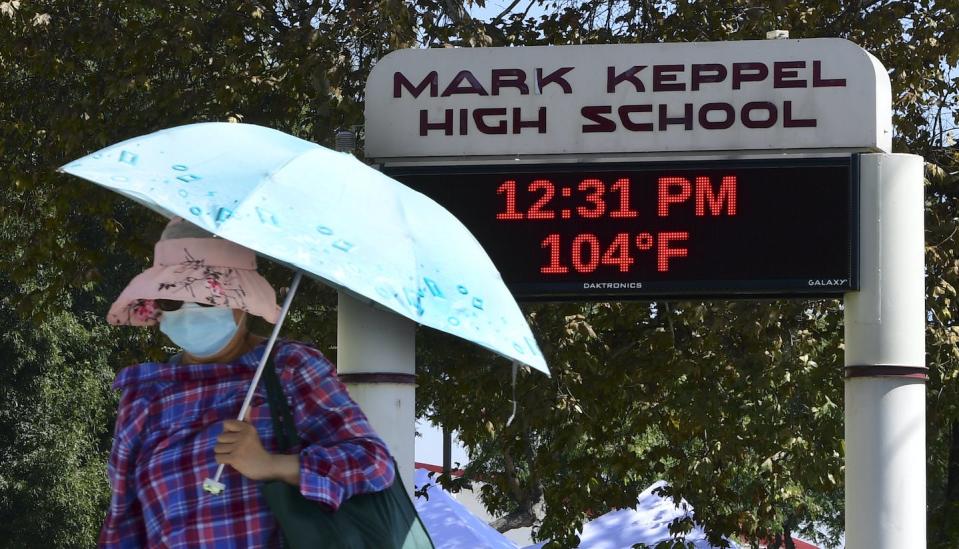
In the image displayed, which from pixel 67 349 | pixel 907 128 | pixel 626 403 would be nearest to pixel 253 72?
pixel 626 403

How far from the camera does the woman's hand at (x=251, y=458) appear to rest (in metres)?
3.06

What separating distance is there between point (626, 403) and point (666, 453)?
0.67 metres

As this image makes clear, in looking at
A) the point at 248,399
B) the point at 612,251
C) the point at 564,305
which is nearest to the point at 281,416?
the point at 248,399

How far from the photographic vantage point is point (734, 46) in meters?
7.10

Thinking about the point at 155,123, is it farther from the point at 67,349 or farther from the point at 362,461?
the point at 67,349

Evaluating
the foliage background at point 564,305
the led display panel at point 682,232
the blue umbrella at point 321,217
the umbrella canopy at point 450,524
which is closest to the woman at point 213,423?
the blue umbrella at point 321,217

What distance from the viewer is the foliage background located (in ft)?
41.1

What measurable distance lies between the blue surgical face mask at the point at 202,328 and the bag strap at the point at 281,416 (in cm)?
15

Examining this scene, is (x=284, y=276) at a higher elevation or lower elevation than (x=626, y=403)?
higher

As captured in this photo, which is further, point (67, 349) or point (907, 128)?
point (67, 349)

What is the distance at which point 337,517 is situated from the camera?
3064 mm

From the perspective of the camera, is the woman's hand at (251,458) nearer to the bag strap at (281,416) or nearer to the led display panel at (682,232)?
the bag strap at (281,416)

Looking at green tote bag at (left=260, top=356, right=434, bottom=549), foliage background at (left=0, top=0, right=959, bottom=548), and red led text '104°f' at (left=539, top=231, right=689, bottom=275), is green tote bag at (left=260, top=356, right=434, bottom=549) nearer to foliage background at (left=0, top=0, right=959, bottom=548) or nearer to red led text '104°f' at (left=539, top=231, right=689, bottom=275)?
red led text '104°f' at (left=539, top=231, right=689, bottom=275)

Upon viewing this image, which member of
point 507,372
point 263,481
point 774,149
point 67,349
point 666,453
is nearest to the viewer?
point 263,481
